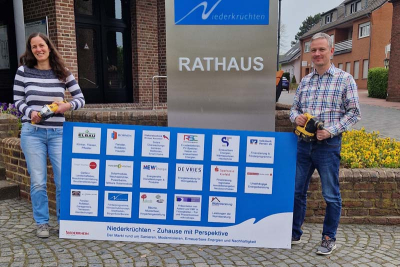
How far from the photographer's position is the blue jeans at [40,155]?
130 inches

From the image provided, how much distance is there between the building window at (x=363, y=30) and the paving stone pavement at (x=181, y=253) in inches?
1396

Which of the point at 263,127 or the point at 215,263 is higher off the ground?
the point at 263,127

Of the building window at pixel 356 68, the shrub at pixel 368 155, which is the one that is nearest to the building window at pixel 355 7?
the building window at pixel 356 68

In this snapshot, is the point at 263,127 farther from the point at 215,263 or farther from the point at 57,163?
the point at 57,163

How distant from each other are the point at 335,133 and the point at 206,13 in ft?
5.44

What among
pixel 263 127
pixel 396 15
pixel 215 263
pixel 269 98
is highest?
pixel 396 15

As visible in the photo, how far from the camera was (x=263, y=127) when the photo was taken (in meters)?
3.69

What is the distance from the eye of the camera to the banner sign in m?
3.29

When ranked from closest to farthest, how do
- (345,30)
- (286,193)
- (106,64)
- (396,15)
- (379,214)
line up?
(286,193), (379,214), (106,64), (396,15), (345,30)

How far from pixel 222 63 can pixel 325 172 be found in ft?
4.68

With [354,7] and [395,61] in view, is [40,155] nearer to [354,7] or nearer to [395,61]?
[395,61]

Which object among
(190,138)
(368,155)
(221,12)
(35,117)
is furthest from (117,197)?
(368,155)

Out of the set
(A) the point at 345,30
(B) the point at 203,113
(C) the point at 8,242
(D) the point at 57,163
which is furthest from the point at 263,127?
(A) the point at 345,30

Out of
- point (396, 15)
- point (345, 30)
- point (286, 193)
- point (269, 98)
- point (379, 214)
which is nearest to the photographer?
point (286, 193)
